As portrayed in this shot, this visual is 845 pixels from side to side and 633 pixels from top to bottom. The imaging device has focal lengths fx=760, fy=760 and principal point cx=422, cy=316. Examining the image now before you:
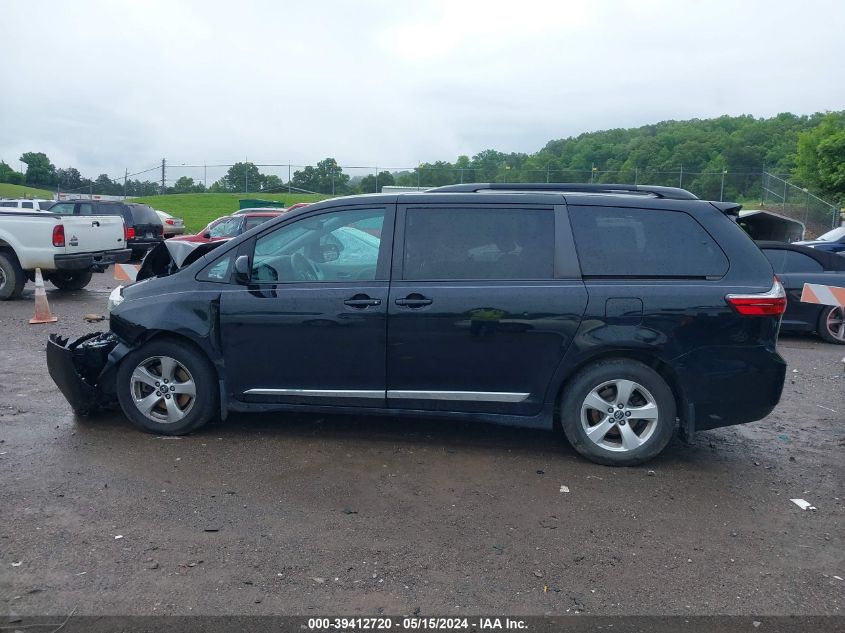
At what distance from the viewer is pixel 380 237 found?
540 cm

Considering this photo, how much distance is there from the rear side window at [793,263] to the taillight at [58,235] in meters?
11.2

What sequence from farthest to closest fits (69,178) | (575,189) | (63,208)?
1. (69,178)
2. (63,208)
3. (575,189)

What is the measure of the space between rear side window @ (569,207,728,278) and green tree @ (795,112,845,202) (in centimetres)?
3546

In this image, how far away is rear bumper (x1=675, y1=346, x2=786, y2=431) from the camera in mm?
5000

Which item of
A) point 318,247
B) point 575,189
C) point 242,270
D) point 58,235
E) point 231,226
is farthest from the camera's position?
point 231,226

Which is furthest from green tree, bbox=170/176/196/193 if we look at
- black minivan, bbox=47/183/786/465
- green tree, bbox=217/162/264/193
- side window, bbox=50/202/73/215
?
black minivan, bbox=47/183/786/465

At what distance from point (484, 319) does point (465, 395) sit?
547mm

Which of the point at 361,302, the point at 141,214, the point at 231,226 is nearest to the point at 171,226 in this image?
the point at 141,214

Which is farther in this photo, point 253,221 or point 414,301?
point 253,221

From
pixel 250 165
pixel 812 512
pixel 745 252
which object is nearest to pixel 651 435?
pixel 812 512

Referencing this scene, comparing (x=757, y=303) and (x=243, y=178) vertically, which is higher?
(x=243, y=178)

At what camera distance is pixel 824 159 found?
36.5m

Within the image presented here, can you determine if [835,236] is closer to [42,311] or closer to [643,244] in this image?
[643,244]

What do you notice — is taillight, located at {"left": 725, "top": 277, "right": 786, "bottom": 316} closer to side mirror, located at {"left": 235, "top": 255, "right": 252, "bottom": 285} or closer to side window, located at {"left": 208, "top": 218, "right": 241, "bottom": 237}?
side mirror, located at {"left": 235, "top": 255, "right": 252, "bottom": 285}
